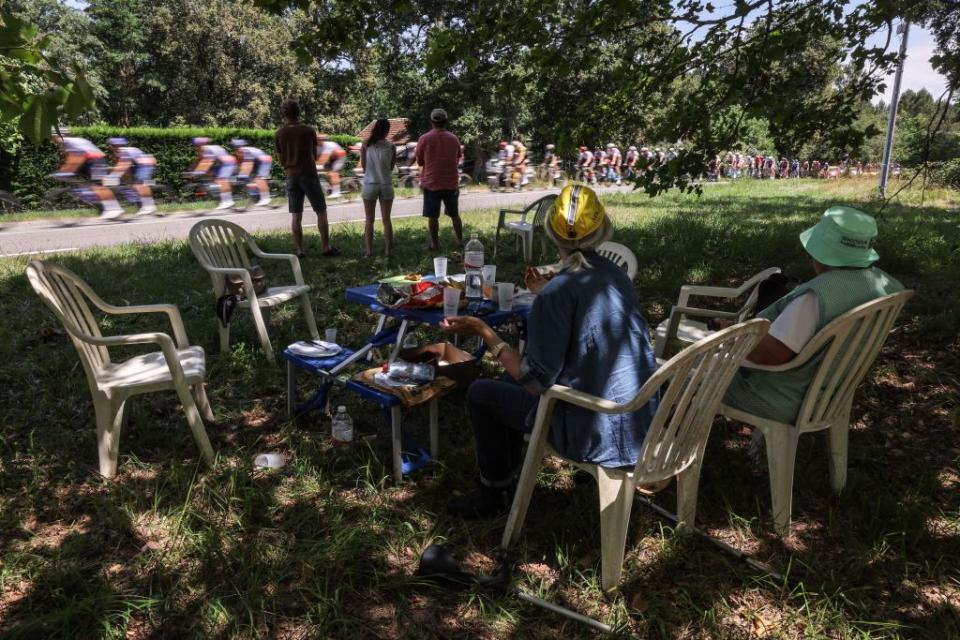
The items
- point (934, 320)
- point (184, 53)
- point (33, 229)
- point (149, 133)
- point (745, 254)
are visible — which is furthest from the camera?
point (184, 53)

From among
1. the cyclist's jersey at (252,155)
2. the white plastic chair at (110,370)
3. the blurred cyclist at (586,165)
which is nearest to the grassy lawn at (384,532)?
the white plastic chair at (110,370)

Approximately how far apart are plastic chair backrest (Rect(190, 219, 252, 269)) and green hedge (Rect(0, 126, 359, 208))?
8278mm

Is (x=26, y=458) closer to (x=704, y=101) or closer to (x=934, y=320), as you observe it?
(x=704, y=101)

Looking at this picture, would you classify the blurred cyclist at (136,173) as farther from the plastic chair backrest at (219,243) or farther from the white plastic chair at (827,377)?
the white plastic chair at (827,377)

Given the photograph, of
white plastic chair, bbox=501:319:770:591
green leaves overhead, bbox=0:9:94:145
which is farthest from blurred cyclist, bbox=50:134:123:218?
white plastic chair, bbox=501:319:770:591

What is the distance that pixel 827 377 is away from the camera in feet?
8.46

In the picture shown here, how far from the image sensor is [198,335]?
4.97 meters

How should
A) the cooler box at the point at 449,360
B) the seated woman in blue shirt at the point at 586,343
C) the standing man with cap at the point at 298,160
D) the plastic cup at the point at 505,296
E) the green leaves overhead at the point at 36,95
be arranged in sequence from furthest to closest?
the standing man with cap at the point at 298,160 < the plastic cup at the point at 505,296 < the cooler box at the point at 449,360 < the seated woman in blue shirt at the point at 586,343 < the green leaves overhead at the point at 36,95

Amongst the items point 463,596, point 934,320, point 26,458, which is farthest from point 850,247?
point 26,458

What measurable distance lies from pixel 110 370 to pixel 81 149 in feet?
41.7

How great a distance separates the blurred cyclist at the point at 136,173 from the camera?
43.3 ft

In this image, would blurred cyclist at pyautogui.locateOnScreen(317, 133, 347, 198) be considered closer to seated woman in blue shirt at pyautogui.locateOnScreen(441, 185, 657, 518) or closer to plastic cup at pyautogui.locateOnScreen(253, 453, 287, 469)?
plastic cup at pyautogui.locateOnScreen(253, 453, 287, 469)

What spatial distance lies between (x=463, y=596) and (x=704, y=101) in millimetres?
4204

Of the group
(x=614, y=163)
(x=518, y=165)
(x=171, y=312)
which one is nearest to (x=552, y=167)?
(x=614, y=163)
